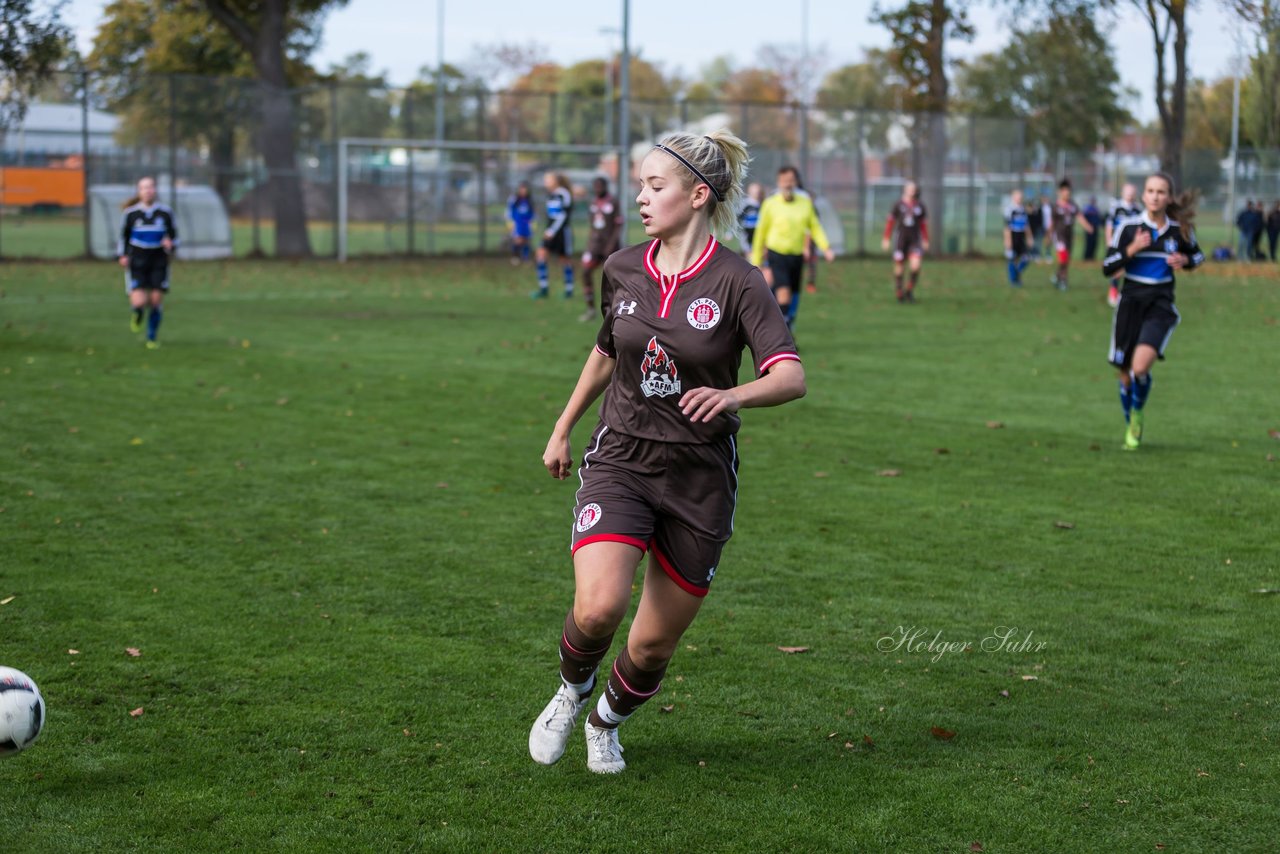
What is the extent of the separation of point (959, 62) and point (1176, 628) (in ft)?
136

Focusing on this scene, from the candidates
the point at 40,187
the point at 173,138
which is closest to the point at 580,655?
the point at 40,187

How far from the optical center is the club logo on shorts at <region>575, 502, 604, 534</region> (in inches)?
166

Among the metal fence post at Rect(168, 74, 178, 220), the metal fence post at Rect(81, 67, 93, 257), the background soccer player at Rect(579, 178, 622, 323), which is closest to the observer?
the background soccer player at Rect(579, 178, 622, 323)

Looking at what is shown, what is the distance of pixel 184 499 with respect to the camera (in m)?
8.50

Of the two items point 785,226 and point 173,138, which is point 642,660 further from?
point 173,138

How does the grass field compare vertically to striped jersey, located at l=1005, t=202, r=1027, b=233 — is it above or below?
below

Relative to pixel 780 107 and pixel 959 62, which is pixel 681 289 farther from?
pixel 959 62

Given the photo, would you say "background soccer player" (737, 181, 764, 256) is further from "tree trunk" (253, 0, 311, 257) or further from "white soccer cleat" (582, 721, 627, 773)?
"white soccer cleat" (582, 721, 627, 773)

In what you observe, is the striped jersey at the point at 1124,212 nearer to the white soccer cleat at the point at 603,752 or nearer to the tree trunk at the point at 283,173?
the white soccer cleat at the point at 603,752

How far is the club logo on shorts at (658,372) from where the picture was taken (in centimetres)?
420

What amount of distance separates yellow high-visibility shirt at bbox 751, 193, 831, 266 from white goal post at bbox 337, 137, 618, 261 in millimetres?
19762

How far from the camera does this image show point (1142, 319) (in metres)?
10.5
